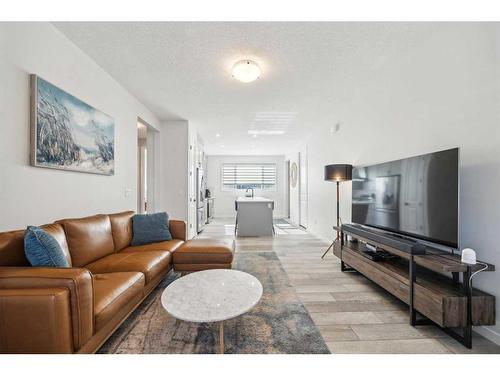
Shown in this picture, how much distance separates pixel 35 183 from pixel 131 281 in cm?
120

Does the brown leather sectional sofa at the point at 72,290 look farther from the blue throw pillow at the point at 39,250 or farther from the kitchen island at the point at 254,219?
the kitchen island at the point at 254,219

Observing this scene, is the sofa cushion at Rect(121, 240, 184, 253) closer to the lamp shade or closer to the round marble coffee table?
the round marble coffee table

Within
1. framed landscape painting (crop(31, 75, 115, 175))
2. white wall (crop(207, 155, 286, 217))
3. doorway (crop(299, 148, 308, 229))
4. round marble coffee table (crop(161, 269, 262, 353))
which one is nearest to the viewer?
round marble coffee table (crop(161, 269, 262, 353))

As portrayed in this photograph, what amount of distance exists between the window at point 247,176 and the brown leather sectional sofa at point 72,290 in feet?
23.8

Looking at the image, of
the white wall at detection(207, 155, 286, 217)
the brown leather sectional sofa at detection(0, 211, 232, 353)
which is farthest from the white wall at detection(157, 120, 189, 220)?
the white wall at detection(207, 155, 286, 217)

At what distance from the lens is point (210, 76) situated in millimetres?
3025

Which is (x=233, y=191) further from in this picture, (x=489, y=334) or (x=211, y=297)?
(x=489, y=334)

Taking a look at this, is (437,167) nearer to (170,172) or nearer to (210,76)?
(210,76)

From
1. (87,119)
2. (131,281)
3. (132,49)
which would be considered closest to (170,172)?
(87,119)

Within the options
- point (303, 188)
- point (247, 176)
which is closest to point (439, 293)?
point (303, 188)

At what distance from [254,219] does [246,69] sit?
386cm

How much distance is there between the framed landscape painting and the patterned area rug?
1.60 m

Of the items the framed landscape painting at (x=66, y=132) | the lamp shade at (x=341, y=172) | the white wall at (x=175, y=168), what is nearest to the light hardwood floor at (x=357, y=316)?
the lamp shade at (x=341, y=172)

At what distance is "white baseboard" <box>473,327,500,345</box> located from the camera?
166 centimetres
